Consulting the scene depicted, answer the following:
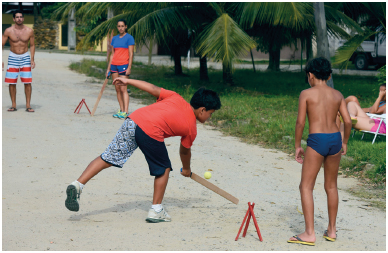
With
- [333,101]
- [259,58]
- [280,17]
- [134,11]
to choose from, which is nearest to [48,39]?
[259,58]

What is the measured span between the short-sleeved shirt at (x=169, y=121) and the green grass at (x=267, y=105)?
304 cm

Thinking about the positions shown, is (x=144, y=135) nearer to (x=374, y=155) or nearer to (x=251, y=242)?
(x=251, y=242)

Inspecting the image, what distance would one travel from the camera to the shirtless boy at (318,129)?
4.13m

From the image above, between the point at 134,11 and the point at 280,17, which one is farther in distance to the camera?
the point at 134,11

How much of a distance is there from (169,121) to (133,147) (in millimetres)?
451

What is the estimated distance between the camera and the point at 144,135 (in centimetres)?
448

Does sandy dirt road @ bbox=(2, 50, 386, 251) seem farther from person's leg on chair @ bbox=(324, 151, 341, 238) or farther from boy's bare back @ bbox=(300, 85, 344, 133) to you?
boy's bare back @ bbox=(300, 85, 344, 133)

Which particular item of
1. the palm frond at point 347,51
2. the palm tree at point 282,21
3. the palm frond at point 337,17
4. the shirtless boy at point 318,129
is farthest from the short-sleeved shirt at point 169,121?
the palm frond at point 337,17

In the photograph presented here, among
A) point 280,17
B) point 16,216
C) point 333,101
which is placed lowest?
point 16,216

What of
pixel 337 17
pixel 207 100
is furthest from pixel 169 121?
pixel 337 17

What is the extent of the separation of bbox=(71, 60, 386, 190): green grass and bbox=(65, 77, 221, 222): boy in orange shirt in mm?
3005

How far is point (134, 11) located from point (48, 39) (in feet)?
79.9

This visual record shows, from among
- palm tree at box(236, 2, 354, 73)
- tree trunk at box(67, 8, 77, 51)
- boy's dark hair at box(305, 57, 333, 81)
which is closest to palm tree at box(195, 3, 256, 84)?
palm tree at box(236, 2, 354, 73)

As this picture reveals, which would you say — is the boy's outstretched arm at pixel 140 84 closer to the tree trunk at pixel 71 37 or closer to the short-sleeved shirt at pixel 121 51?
the short-sleeved shirt at pixel 121 51
